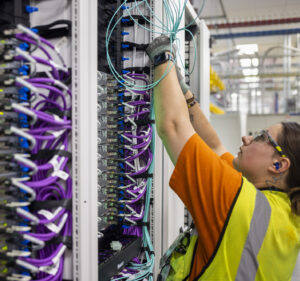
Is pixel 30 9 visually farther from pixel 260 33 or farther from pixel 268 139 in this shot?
pixel 260 33

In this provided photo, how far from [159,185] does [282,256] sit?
24.8 inches

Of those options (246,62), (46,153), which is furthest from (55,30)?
(246,62)

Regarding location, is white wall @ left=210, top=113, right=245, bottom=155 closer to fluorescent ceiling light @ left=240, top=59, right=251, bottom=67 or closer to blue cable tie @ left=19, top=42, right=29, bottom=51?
fluorescent ceiling light @ left=240, top=59, right=251, bottom=67

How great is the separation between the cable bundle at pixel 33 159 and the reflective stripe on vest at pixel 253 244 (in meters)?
0.55

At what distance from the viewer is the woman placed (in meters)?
1.00

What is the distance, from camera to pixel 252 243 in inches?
39.1

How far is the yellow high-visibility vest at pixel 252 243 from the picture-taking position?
100 centimetres

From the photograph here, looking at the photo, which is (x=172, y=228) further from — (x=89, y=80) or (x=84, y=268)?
Result: (x=89, y=80)

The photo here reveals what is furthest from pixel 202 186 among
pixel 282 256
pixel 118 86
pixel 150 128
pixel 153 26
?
pixel 153 26

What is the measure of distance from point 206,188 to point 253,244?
22cm

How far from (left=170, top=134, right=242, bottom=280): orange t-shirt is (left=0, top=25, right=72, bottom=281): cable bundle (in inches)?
15.1

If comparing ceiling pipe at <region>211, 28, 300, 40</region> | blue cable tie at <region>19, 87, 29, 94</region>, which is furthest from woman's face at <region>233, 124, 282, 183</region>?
ceiling pipe at <region>211, 28, 300, 40</region>

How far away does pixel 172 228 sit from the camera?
Answer: 1.65 m

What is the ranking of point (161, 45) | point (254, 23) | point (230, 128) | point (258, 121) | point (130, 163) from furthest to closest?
point (254, 23), point (258, 121), point (230, 128), point (130, 163), point (161, 45)
